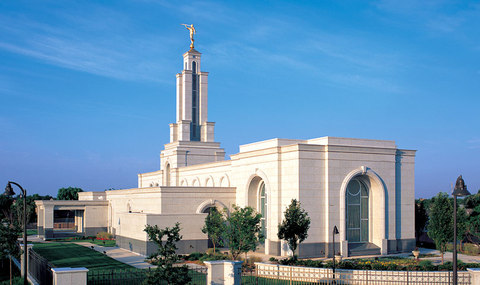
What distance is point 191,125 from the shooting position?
5344 cm

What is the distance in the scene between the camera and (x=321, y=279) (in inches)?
836

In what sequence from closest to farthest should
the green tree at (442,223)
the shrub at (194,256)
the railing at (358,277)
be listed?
the railing at (358,277) < the green tree at (442,223) < the shrub at (194,256)

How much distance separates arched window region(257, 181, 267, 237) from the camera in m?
35.7

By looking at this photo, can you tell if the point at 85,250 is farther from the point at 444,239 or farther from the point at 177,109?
the point at 444,239

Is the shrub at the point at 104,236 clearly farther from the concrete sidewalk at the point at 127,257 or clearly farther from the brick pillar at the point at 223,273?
the brick pillar at the point at 223,273

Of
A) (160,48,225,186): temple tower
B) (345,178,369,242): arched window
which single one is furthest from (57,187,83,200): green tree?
(345,178,369,242): arched window

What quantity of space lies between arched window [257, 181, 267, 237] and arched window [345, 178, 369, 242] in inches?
243

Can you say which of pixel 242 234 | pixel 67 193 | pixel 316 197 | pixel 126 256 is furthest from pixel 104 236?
pixel 67 193

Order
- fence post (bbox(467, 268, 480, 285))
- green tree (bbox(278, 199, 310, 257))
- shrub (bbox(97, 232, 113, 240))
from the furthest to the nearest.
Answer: shrub (bbox(97, 232, 113, 240))
green tree (bbox(278, 199, 310, 257))
fence post (bbox(467, 268, 480, 285))

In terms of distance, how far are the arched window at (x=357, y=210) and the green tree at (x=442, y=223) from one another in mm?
5717

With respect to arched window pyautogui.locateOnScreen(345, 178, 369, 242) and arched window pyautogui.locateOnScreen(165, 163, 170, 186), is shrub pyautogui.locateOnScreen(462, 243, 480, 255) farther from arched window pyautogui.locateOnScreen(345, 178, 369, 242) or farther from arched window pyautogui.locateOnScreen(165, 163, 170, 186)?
arched window pyautogui.locateOnScreen(165, 163, 170, 186)

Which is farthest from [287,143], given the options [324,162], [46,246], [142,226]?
[46,246]

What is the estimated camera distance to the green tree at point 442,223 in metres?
28.4

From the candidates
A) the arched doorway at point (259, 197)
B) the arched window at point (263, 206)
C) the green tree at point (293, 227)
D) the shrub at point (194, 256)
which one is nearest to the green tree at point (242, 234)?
the green tree at point (293, 227)
